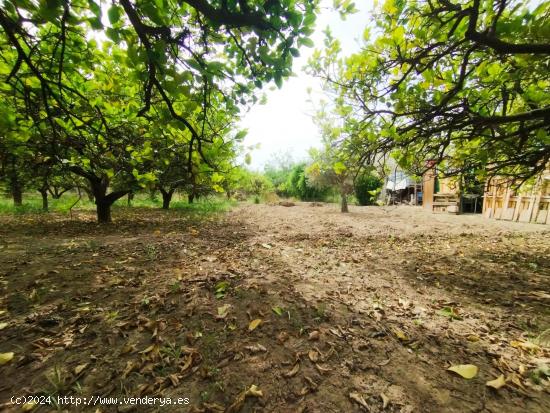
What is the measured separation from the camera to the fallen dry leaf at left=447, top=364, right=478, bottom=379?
1782 mm

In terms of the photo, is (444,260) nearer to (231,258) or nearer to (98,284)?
(231,258)

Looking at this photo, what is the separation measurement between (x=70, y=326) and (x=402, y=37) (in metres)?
4.33

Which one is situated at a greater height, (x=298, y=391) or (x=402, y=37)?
(x=402, y=37)

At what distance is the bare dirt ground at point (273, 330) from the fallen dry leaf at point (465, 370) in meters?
0.04

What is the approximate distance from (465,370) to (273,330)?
1518 mm

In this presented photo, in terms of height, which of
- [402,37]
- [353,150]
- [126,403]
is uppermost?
[402,37]

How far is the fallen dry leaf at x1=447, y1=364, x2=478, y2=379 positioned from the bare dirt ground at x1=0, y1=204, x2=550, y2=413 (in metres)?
0.04

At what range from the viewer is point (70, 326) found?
7.20 ft

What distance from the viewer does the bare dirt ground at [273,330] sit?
1.63 meters

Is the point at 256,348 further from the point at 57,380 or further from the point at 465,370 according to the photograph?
the point at 465,370

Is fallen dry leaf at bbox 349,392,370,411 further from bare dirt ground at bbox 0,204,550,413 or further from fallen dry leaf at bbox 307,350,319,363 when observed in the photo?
fallen dry leaf at bbox 307,350,319,363

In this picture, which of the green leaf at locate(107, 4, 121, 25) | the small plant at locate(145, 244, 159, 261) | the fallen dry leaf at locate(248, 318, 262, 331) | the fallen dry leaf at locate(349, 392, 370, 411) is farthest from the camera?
the small plant at locate(145, 244, 159, 261)

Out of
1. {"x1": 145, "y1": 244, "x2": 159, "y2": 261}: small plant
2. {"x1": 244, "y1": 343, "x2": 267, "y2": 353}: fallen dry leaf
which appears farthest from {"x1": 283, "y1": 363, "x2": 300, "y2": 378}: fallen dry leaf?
{"x1": 145, "y1": 244, "x2": 159, "y2": 261}: small plant

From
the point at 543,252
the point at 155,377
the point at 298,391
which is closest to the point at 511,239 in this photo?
the point at 543,252
